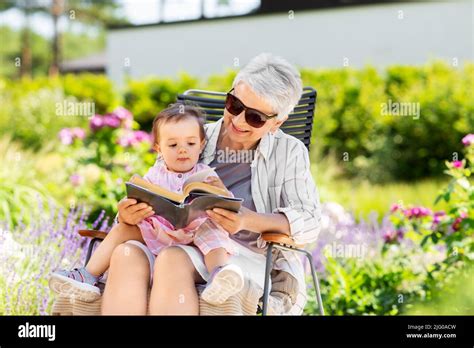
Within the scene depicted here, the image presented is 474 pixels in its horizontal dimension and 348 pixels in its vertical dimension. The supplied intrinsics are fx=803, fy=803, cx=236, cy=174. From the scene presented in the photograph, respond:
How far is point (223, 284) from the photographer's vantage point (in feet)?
9.12

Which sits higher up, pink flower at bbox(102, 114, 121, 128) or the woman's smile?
pink flower at bbox(102, 114, 121, 128)

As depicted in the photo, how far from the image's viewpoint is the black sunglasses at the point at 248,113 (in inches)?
127

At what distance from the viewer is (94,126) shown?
238 inches

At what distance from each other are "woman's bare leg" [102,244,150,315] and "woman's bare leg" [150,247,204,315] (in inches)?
2.0

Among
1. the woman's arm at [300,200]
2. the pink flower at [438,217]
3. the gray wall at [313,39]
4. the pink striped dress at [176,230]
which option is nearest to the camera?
the pink striped dress at [176,230]

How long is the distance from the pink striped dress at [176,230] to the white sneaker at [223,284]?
0.20 meters

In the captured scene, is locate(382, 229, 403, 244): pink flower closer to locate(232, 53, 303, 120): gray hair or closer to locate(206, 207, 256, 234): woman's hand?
locate(232, 53, 303, 120): gray hair

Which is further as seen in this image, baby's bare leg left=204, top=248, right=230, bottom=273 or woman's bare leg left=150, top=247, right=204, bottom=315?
baby's bare leg left=204, top=248, right=230, bottom=273

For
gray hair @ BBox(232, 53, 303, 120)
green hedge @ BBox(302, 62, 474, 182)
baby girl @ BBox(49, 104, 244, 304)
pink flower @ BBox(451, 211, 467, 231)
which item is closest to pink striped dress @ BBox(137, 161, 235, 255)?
baby girl @ BBox(49, 104, 244, 304)

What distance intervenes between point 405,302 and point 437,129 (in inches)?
241

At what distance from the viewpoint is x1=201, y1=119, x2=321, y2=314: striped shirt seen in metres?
3.23

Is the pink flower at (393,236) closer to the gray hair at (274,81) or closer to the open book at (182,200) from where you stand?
the gray hair at (274,81)

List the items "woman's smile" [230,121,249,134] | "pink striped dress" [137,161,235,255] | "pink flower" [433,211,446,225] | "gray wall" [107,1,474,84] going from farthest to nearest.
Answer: "gray wall" [107,1,474,84] < "pink flower" [433,211,446,225] < "woman's smile" [230,121,249,134] < "pink striped dress" [137,161,235,255]

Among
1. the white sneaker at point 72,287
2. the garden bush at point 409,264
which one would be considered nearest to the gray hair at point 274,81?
the white sneaker at point 72,287
